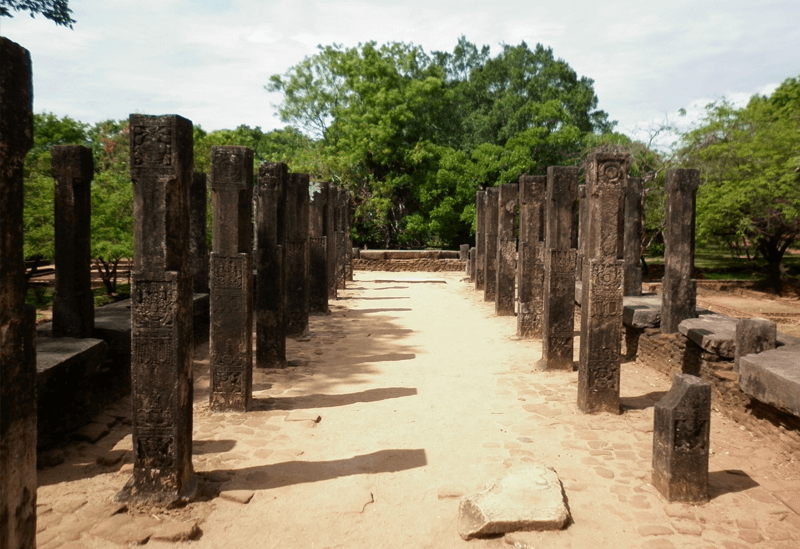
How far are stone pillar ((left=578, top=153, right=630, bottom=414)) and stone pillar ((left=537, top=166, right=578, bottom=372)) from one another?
1.89 meters

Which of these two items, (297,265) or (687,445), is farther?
(297,265)

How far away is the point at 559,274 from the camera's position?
28.8ft

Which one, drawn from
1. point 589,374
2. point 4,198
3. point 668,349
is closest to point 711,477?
point 589,374

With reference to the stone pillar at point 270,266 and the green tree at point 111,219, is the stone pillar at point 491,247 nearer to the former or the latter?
the stone pillar at point 270,266

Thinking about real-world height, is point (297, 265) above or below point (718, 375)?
above

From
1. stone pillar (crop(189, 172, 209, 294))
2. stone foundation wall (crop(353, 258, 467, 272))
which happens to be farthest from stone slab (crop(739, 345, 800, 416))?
stone foundation wall (crop(353, 258, 467, 272))

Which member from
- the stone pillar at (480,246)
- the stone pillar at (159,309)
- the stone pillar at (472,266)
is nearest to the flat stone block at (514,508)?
the stone pillar at (159,309)

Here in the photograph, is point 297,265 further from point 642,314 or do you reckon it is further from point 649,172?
point 649,172

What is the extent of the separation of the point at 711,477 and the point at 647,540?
132 cm

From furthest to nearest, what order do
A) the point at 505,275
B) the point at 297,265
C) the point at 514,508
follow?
1. the point at 505,275
2. the point at 297,265
3. the point at 514,508

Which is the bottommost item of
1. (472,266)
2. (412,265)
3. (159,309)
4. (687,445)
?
(687,445)

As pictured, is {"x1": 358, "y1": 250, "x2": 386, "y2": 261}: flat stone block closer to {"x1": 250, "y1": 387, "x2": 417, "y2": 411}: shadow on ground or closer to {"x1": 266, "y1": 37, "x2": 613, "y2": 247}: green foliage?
{"x1": 266, "y1": 37, "x2": 613, "y2": 247}: green foliage

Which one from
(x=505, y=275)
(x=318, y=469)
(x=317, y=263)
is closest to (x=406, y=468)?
(x=318, y=469)

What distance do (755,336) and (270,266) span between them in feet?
19.5
